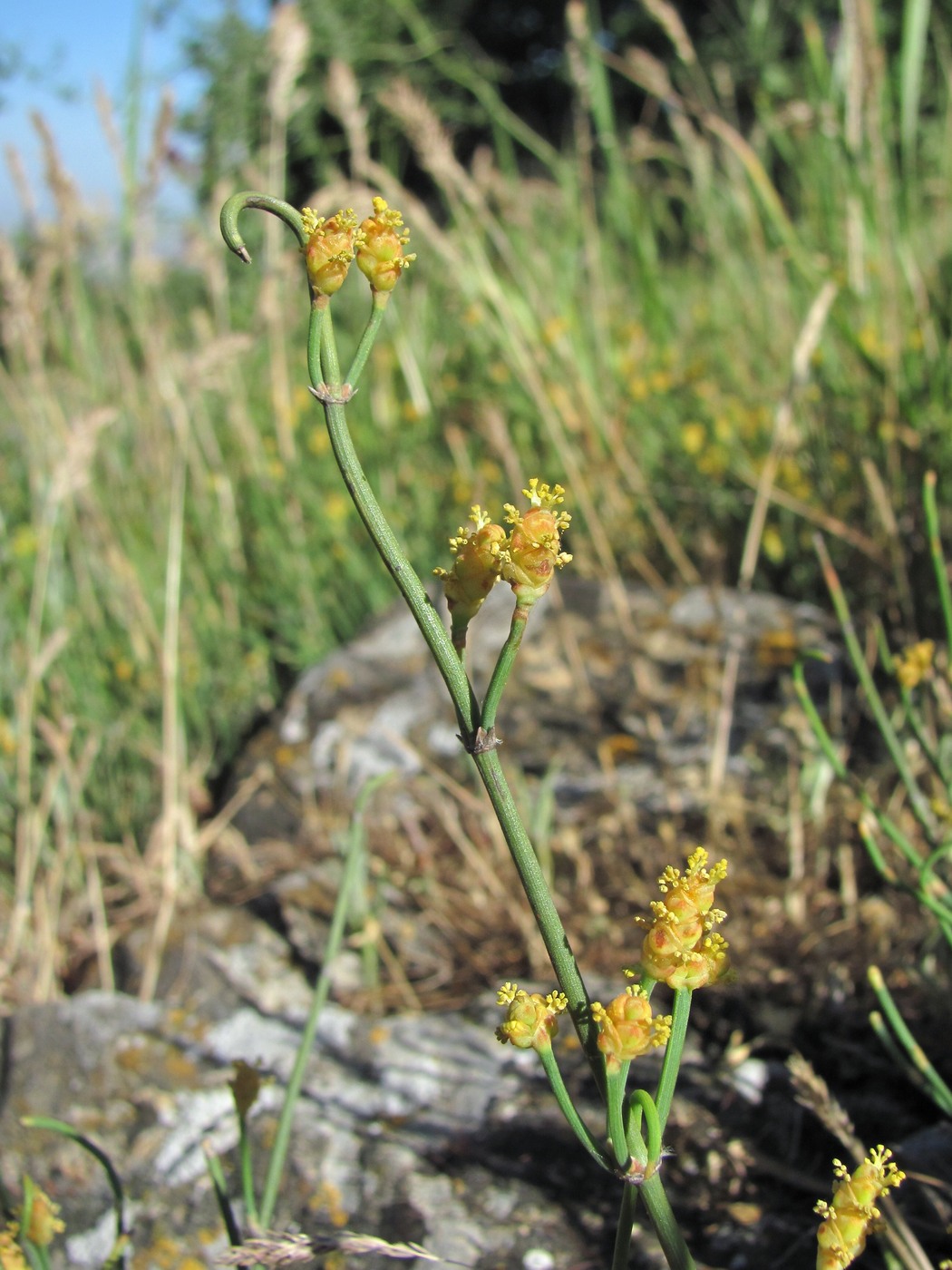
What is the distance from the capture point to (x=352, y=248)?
60cm

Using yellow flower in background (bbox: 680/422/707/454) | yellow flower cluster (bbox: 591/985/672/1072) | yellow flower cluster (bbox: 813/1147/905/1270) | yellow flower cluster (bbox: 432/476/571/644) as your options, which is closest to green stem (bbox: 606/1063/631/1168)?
yellow flower cluster (bbox: 591/985/672/1072)

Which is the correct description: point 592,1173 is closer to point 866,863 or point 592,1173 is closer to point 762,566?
point 866,863

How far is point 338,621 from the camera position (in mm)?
2521

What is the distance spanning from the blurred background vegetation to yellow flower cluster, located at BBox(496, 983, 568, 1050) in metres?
1.14

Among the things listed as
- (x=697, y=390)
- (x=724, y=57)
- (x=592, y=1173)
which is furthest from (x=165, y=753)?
(x=724, y=57)

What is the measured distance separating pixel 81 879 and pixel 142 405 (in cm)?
135

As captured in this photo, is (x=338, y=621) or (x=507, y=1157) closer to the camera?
(x=507, y=1157)

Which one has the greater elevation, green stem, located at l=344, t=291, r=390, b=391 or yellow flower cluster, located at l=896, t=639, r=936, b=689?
green stem, located at l=344, t=291, r=390, b=391

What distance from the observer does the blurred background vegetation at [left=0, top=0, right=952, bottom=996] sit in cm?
189

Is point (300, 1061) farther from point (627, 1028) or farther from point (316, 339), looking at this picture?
point (316, 339)

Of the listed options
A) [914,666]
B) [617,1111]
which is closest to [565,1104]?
[617,1111]

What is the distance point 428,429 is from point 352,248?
7.55ft

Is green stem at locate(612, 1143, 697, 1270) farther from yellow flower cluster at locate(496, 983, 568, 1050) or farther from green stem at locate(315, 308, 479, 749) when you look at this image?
green stem at locate(315, 308, 479, 749)

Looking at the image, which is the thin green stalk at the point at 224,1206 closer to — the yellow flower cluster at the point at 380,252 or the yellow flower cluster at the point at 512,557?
the yellow flower cluster at the point at 512,557
